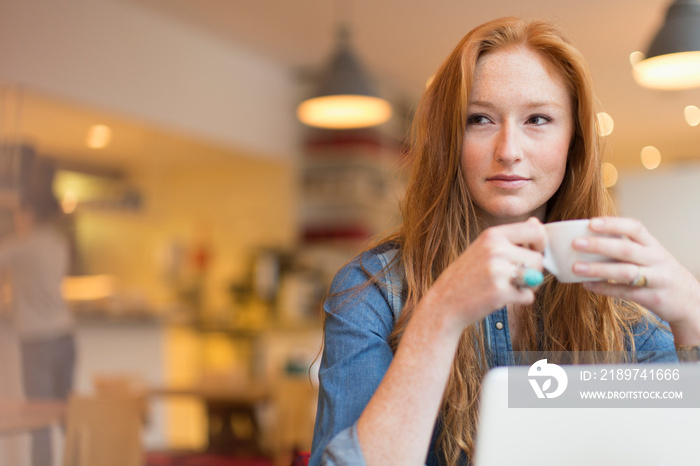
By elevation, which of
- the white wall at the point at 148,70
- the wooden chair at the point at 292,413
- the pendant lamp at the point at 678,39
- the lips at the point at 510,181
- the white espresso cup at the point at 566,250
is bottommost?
the wooden chair at the point at 292,413

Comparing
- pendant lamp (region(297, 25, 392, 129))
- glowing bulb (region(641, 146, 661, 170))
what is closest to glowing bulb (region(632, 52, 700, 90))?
pendant lamp (region(297, 25, 392, 129))

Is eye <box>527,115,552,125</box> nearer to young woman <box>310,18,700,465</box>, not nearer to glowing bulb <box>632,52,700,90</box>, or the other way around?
young woman <box>310,18,700,465</box>

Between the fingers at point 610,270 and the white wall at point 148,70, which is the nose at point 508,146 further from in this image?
the white wall at point 148,70

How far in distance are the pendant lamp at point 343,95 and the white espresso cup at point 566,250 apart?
3.17 meters

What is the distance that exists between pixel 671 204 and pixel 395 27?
3.76 metres

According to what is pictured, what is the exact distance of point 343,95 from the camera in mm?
3916

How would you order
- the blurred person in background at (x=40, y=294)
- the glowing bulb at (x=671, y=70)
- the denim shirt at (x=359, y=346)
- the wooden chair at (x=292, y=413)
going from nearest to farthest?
1. the denim shirt at (x=359, y=346)
2. the glowing bulb at (x=671, y=70)
3. the blurred person in background at (x=40, y=294)
4. the wooden chair at (x=292, y=413)

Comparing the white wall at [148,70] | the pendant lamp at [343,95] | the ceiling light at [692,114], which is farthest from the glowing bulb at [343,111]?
the ceiling light at [692,114]

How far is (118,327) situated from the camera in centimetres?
459

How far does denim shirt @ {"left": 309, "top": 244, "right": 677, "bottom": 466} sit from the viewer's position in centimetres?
92

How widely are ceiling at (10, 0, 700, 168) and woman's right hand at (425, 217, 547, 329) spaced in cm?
352

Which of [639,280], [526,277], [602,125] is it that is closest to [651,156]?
[602,125]

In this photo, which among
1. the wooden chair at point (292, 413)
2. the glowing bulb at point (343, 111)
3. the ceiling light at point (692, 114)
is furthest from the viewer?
the ceiling light at point (692, 114)

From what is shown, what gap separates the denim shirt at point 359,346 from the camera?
922mm
